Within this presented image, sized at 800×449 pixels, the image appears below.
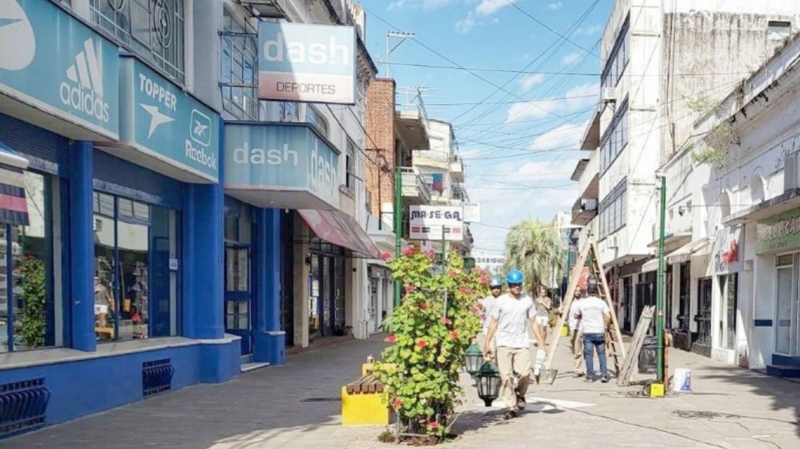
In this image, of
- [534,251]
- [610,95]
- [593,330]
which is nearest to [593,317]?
[593,330]

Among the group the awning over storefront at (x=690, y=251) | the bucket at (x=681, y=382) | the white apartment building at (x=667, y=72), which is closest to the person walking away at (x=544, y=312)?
the white apartment building at (x=667, y=72)

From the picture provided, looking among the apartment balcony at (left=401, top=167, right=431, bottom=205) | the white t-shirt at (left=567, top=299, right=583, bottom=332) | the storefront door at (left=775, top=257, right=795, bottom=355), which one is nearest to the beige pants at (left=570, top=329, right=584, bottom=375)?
the white t-shirt at (left=567, top=299, right=583, bottom=332)

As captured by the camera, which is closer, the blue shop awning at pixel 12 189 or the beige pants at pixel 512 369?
the blue shop awning at pixel 12 189

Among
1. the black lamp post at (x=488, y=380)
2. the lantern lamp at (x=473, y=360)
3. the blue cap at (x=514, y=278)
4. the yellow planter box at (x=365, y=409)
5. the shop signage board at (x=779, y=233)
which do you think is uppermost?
the shop signage board at (x=779, y=233)

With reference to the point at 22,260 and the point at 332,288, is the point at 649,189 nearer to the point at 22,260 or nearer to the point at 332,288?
the point at 332,288

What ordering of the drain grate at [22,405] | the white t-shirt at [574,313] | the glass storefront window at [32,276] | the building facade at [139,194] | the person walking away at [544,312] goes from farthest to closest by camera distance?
the person walking away at [544,312] < the white t-shirt at [574,313] < the glass storefront window at [32,276] < the building facade at [139,194] < the drain grate at [22,405]

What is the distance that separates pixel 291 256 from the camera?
1753cm

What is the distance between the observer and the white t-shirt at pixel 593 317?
11500 millimetres

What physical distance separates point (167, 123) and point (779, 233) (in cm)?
1082

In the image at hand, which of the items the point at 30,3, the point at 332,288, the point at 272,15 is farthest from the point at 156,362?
the point at 332,288

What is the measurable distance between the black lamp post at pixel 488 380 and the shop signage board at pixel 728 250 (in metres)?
9.21

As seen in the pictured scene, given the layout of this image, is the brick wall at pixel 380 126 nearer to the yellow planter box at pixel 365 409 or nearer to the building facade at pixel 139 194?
the building facade at pixel 139 194

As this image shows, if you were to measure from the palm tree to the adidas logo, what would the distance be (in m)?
41.2

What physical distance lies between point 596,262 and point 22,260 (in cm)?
1003
